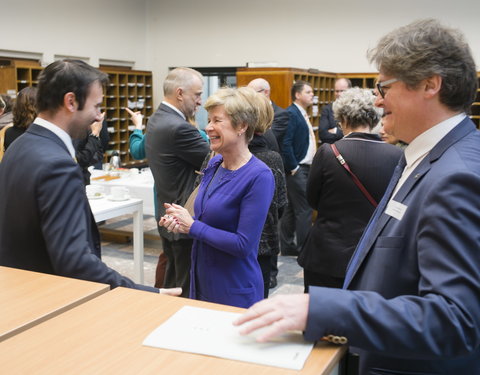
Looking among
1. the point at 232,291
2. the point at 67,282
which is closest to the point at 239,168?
the point at 232,291

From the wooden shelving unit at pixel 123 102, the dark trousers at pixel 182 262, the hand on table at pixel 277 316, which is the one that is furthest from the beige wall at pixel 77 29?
the hand on table at pixel 277 316

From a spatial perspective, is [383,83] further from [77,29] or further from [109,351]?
[77,29]

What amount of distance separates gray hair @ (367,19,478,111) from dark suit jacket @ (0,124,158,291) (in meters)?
0.95

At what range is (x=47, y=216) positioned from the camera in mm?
1581

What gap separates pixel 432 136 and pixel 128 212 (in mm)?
3515

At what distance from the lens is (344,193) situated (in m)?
2.81

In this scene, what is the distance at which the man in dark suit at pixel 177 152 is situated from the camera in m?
3.18

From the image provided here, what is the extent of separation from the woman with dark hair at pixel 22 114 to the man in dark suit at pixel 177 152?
124 centimetres

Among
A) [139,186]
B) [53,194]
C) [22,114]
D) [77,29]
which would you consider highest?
[77,29]

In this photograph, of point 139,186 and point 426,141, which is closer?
point 426,141

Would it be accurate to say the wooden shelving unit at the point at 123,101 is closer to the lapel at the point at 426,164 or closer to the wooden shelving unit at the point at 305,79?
the wooden shelving unit at the point at 305,79

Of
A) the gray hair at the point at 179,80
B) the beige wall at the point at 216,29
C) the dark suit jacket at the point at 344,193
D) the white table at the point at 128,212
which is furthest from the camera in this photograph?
the beige wall at the point at 216,29

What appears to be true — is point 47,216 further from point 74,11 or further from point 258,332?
point 74,11

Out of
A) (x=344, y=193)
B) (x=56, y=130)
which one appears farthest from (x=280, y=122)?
(x=56, y=130)
